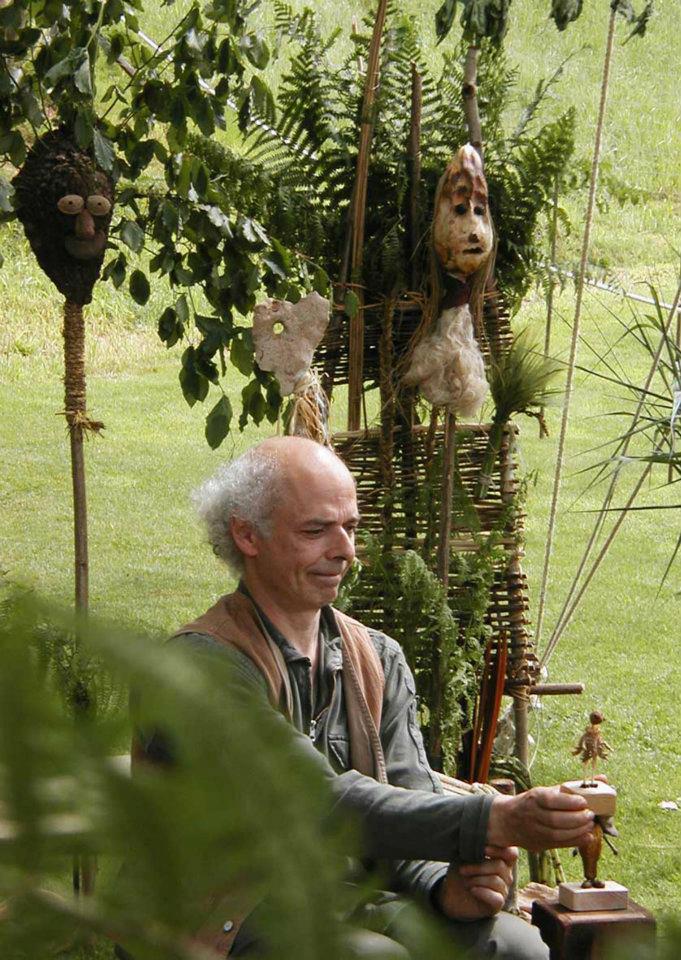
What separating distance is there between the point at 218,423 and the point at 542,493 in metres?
5.04

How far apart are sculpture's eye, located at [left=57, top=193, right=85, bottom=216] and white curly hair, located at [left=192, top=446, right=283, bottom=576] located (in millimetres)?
526

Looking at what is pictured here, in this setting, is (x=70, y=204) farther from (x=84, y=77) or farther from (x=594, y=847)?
(x=594, y=847)

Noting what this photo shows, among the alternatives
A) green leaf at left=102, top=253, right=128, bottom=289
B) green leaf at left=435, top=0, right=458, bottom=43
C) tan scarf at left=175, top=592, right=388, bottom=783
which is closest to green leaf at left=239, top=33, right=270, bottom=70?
green leaf at left=435, top=0, right=458, bottom=43

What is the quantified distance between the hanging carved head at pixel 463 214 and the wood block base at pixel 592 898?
4.65 feet

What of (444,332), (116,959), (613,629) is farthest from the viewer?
(613,629)

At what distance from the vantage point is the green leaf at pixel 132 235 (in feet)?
7.64

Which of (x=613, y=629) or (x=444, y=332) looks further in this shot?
(x=613, y=629)

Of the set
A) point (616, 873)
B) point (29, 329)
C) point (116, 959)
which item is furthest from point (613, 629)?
point (116, 959)

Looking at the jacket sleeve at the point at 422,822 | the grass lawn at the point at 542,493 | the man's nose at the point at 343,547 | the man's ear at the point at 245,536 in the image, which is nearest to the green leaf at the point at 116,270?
the man's ear at the point at 245,536

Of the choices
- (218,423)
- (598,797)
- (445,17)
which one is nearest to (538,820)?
(598,797)

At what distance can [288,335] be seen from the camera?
257 centimetres

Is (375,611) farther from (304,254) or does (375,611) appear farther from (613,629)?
(613,629)

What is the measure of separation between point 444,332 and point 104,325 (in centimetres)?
566

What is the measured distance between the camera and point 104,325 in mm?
8227
